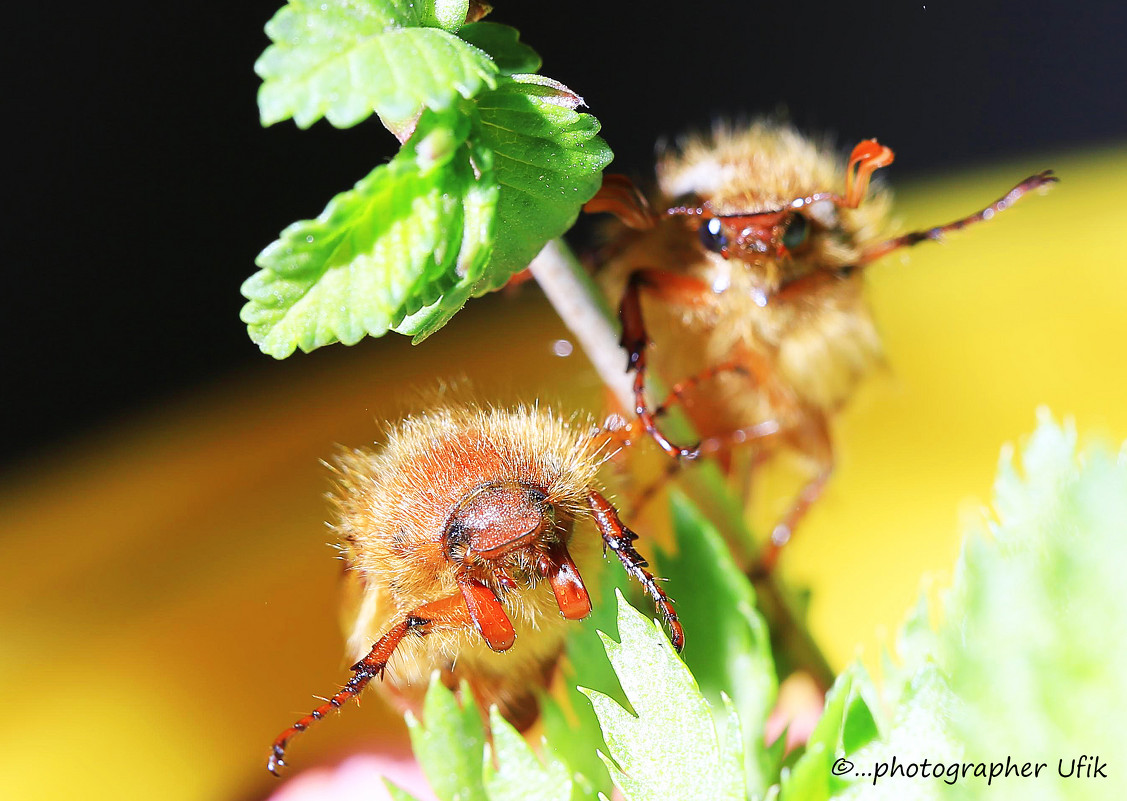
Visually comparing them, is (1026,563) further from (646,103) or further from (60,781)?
(646,103)

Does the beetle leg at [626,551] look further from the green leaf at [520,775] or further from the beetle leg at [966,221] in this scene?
the beetle leg at [966,221]

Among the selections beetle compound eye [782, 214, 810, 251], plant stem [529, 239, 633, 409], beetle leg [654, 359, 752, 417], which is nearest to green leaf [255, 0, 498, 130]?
plant stem [529, 239, 633, 409]

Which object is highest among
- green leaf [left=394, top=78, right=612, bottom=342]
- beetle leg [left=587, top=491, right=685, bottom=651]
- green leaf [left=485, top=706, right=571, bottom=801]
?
green leaf [left=394, top=78, right=612, bottom=342]

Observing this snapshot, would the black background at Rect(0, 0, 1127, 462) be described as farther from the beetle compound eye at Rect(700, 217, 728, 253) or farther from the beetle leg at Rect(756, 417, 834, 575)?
the beetle compound eye at Rect(700, 217, 728, 253)

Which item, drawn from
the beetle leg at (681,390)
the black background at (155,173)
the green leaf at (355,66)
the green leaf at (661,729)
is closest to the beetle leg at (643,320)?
the beetle leg at (681,390)

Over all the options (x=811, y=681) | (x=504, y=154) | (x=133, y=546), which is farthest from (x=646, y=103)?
(x=504, y=154)

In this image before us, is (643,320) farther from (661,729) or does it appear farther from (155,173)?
(155,173)
